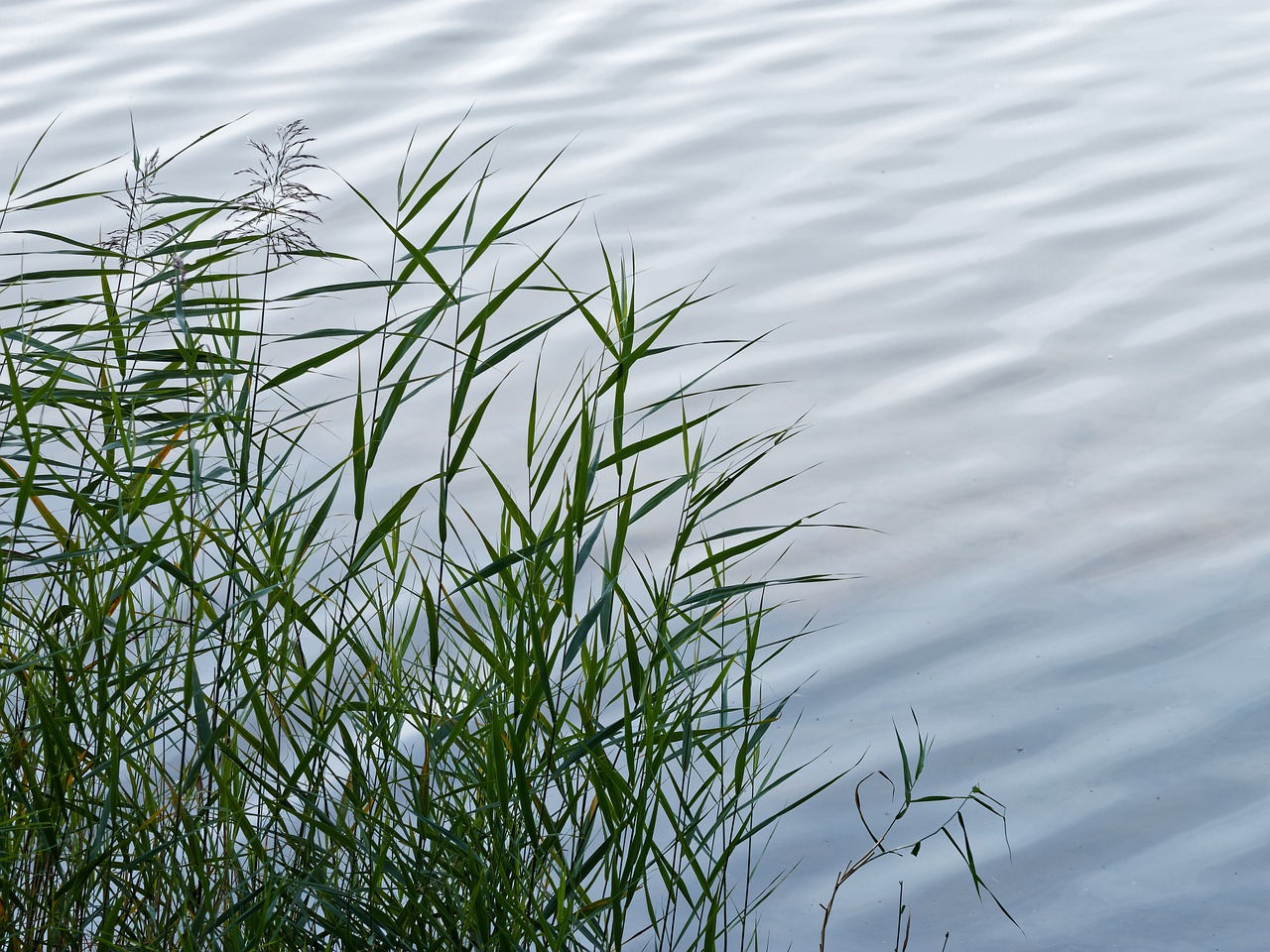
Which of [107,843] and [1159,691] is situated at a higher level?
[1159,691]

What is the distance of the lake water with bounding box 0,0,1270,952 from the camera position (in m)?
2.47

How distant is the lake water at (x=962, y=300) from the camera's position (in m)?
2.47

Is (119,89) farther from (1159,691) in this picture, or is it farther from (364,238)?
(1159,691)

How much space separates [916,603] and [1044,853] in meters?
0.67

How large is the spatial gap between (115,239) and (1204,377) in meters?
2.67

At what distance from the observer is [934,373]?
12.1 feet

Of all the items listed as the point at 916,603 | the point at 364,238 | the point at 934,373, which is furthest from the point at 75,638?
the point at 364,238

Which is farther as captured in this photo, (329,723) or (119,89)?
(119,89)

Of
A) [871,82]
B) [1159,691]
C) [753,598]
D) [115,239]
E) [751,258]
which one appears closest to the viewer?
[115,239]

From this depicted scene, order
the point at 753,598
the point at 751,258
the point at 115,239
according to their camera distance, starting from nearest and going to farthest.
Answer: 1. the point at 115,239
2. the point at 753,598
3. the point at 751,258

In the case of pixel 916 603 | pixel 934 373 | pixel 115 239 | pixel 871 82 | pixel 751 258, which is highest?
pixel 871 82

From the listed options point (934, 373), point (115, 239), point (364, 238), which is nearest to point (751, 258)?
point (934, 373)

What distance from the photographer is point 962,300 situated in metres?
3.98

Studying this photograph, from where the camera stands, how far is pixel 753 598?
9.64ft
